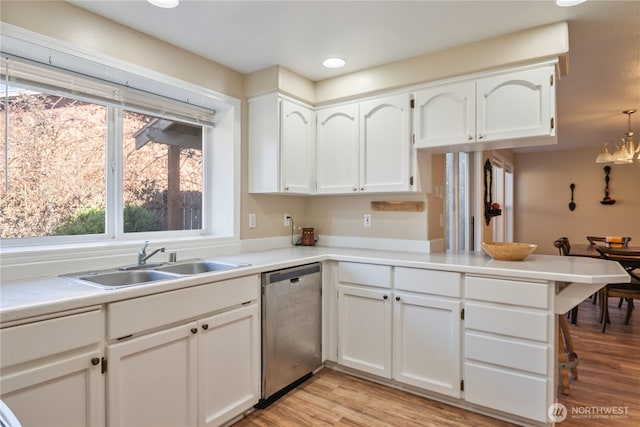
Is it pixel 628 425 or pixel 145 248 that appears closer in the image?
pixel 628 425

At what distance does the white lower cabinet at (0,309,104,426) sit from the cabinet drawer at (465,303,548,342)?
188cm

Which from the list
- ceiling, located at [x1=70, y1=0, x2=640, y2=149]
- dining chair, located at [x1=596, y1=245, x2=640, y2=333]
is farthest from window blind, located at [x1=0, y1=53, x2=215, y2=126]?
dining chair, located at [x1=596, y1=245, x2=640, y2=333]

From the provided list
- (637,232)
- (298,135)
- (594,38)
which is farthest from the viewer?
(637,232)

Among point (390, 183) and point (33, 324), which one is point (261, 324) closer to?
point (33, 324)

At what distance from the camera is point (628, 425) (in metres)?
2.01

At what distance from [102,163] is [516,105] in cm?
262

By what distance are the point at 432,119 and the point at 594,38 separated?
44.4 inches

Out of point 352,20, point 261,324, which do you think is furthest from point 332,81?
point 261,324

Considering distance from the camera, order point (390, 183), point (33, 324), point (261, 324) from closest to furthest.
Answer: point (33, 324), point (261, 324), point (390, 183)

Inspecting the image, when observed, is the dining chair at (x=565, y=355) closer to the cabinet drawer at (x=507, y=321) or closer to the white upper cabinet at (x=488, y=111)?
the cabinet drawer at (x=507, y=321)

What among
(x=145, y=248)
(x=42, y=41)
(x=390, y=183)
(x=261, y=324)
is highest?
(x=42, y=41)

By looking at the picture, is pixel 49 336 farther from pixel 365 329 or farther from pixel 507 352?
pixel 507 352

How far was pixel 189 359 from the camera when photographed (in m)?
1.75

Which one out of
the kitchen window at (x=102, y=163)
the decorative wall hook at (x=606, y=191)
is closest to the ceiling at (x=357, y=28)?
the kitchen window at (x=102, y=163)
